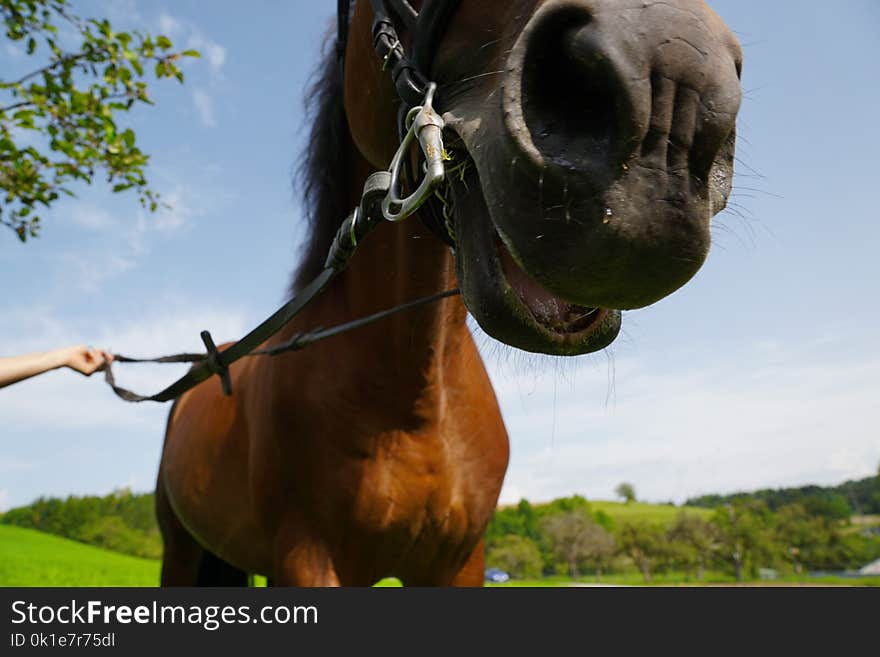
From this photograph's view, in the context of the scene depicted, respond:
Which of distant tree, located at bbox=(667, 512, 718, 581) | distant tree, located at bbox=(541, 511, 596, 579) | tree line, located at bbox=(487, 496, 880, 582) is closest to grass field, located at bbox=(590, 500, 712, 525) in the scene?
tree line, located at bbox=(487, 496, 880, 582)

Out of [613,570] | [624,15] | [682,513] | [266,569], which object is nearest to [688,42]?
[624,15]

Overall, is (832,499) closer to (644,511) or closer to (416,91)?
(644,511)

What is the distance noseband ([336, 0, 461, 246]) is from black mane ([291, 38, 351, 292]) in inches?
34.2

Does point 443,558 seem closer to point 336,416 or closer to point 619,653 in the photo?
point 336,416

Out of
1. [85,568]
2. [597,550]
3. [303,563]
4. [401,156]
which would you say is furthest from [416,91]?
[597,550]

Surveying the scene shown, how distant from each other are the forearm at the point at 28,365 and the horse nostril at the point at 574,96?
2.16 meters

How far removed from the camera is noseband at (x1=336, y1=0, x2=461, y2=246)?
132 centimetres

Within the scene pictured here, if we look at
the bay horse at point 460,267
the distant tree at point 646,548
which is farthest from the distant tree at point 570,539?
the bay horse at point 460,267

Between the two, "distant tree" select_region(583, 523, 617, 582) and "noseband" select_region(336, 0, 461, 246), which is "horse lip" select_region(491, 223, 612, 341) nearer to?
"noseband" select_region(336, 0, 461, 246)

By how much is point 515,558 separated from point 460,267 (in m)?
66.4

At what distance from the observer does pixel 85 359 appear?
8.75ft

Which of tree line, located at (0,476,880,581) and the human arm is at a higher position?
tree line, located at (0,476,880,581)

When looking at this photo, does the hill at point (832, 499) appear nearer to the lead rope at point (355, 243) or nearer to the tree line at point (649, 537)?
the tree line at point (649, 537)

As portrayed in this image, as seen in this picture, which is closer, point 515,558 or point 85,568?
point 85,568
